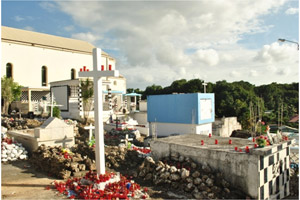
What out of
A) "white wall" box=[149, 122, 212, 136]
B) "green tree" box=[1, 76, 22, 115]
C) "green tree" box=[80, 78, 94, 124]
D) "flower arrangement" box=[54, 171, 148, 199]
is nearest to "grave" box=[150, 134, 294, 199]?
"flower arrangement" box=[54, 171, 148, 199]

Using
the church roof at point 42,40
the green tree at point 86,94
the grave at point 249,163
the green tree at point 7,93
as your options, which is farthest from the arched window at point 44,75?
the grave at point 249,163

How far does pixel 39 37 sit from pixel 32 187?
1404 inches

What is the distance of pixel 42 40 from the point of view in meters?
37.5

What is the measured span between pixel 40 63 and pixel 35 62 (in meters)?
0.78

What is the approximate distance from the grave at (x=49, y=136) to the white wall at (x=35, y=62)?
897 inches

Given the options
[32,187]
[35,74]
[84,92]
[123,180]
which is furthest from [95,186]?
[35,74]

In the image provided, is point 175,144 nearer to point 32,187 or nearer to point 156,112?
point 32,187

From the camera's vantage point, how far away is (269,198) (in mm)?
9289

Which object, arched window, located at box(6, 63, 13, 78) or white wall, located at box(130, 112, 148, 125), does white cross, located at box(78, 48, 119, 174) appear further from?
arched window, located at box(6, 63, 13, 78)

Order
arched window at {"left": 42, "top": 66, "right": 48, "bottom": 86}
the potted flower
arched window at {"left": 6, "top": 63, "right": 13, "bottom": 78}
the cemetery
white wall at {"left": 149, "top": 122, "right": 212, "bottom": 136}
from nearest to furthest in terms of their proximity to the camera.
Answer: the cemetery, the potted flower, white wall at {"left": 149, "top": 122, "right": 212, "bottom": 136}, arched window at {"left": 6, "top": 63, "right": 13, "bottom": 78}, arched window at {"left": 42, "top": 66, "right": 48, "bottom": 86}

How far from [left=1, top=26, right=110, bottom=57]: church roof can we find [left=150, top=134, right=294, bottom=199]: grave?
1208 inches

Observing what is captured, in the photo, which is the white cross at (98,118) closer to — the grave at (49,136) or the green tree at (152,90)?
→ the grave at (49,136)

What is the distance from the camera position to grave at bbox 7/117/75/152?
11.6 m

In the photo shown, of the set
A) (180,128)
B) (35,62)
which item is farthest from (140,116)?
(35,62)
